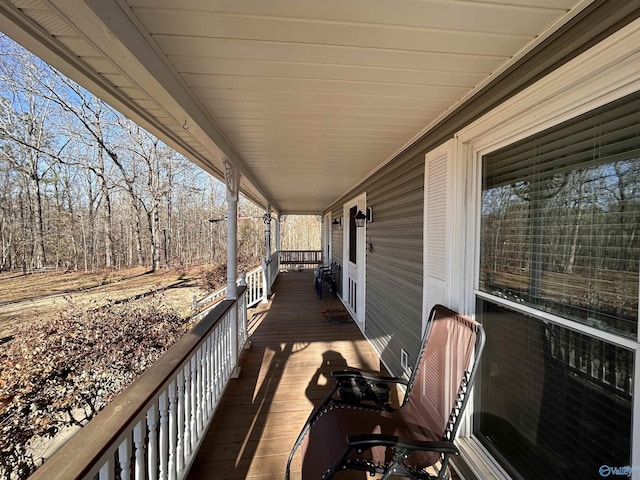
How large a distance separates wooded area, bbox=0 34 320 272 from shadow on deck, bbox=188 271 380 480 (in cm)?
381

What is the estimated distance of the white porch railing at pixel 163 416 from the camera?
0.93 meters

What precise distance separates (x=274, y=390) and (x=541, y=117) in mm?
3038

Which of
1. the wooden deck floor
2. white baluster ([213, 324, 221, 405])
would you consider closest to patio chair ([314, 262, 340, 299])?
the wooden deck floor

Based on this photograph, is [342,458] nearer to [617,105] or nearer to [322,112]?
[617,105]

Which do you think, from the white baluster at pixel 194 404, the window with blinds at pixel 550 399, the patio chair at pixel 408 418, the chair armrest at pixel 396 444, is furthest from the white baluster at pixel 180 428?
the window with blinds at pixel 550 399

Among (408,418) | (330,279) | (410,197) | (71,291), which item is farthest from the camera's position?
(330,279)

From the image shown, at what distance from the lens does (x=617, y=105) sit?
100 cm

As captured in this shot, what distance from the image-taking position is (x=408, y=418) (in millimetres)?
1792

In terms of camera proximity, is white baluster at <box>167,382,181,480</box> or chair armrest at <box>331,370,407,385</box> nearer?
white baluster at <box>167,382,181,480</box>

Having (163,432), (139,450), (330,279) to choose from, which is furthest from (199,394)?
(330,279)

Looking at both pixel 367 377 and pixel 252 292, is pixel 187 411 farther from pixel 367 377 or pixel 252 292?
pixel 252 292

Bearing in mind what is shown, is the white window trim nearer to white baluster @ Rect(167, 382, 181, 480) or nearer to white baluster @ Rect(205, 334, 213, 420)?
white baluster @ Rect(167, 382, 181, 480)

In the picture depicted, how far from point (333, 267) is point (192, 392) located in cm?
589

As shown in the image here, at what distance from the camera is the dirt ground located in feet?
17.0
